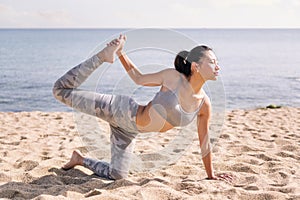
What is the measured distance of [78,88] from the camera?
390 cm

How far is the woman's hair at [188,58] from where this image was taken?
372 centimetres

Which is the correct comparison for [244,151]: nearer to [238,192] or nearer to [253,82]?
[238,192]

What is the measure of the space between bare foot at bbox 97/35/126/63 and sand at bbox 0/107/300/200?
1.18 metres

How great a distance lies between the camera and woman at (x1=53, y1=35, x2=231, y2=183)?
373 cm

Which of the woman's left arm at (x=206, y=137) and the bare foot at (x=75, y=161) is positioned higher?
the woman's left arm at (x=206, y=137)

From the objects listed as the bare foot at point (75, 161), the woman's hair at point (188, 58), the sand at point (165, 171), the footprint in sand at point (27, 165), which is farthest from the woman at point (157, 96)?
the footprint in sand at point (27, 165)

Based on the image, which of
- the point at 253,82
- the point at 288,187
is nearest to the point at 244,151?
the point at 288,187

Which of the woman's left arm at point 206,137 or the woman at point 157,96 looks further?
the woman's left arm at point 206,137

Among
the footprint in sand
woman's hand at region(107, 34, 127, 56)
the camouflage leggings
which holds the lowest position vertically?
the footprint in sand

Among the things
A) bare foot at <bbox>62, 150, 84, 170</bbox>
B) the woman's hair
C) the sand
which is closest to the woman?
the woman's hair

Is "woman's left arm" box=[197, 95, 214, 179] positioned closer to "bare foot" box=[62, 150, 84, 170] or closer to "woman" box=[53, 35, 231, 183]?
"woman" box=[53, 35, 231, 183]

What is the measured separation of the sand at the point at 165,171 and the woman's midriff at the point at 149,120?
537 mm

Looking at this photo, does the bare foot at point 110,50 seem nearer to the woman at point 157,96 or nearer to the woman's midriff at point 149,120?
the woman at point 157,96

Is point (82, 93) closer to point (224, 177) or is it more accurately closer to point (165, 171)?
point (165, 171)
